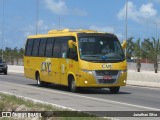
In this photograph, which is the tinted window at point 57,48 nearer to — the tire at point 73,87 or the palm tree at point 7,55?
the tire at point 73,87

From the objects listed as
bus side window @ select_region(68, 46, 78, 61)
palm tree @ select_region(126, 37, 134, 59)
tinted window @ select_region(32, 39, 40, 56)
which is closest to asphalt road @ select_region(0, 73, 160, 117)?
bus side window @ select_region(68, 46, 78, 61)

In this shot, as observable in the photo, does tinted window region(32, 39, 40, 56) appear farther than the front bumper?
Yes

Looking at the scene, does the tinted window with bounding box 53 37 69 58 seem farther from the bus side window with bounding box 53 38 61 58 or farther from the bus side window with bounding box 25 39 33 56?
the bus side window with bounding box 25 39 33 56

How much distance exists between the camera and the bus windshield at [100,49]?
21609 mm

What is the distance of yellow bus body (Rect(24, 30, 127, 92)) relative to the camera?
21.4 m

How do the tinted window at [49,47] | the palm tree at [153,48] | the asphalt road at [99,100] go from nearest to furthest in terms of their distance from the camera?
the asphalt road at [99,100] < the tinted window at [49,47] < the palm tree at [153,48]

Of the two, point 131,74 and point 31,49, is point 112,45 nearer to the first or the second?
point 31,49

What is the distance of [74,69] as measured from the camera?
868 inches

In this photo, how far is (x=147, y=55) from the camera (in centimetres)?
6134

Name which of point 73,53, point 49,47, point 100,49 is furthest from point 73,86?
point 49,47

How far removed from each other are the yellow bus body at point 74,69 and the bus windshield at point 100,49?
250 mm

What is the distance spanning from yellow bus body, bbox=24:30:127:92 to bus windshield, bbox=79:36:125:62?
25 cm

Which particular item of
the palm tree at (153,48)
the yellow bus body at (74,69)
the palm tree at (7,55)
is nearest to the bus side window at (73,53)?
the yellow bus body at (74,69)

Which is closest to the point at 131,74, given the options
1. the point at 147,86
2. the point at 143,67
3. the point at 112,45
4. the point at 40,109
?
the point at 147,86
